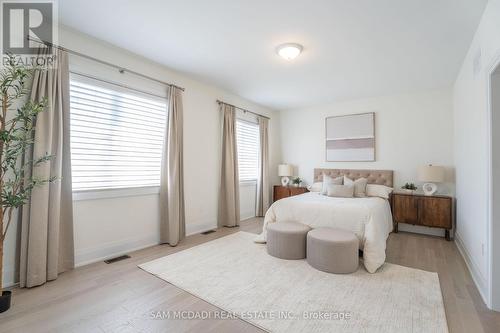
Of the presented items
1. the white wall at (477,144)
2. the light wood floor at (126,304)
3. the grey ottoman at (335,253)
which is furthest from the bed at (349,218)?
the white wall at (477,144)

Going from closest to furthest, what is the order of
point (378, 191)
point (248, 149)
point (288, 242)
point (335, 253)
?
point (335, 253), point (288, 242), point (378, 191), point (248, 149)

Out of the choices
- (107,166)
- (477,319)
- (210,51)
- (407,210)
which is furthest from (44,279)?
(407,210)

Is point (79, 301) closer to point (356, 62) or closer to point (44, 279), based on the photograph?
point (44, 279)

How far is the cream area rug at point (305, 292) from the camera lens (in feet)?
6.18

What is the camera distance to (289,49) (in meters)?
2.99

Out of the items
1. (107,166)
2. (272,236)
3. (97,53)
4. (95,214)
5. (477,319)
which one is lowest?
(477,319)

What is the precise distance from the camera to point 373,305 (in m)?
2.10

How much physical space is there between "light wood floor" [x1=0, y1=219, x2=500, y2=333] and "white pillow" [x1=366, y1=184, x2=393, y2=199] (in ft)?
4.82

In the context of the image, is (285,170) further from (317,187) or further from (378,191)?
(378,191)

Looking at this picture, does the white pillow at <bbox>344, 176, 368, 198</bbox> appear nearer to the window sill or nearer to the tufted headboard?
the tufted headboard

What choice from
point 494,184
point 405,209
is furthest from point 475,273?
point 405,209

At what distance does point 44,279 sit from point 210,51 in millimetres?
3193

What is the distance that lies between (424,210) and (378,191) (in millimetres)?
786

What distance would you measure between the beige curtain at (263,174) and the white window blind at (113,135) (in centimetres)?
261
